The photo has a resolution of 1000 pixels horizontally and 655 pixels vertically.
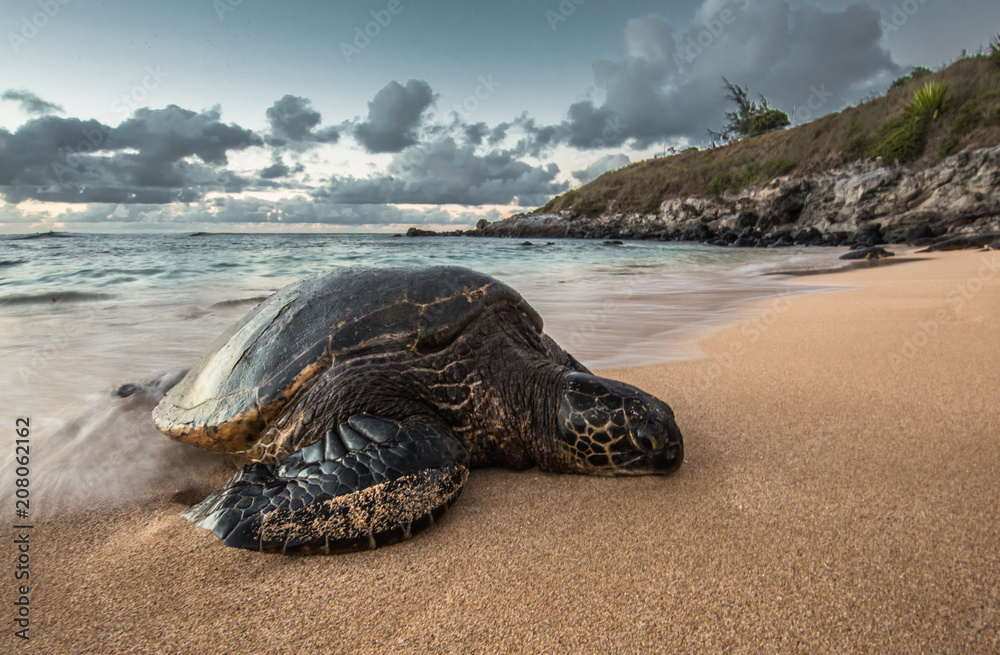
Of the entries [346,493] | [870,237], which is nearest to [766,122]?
[870,237]

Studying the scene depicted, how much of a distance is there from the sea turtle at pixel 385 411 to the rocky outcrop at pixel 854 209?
689 inches

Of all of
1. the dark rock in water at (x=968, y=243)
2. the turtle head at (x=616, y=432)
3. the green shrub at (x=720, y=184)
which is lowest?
the turtle head at (x=616, y=432)

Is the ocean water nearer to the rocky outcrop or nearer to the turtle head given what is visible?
the turtle head

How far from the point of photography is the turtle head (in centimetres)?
197

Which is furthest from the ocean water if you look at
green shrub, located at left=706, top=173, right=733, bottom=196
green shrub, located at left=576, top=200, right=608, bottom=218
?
green shrub, located at left=576, top=200, right=608, bottom=218

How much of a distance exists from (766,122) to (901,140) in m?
25.0

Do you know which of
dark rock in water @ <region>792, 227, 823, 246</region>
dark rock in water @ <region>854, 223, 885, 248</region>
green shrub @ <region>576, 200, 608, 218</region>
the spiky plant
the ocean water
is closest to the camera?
the ocean water

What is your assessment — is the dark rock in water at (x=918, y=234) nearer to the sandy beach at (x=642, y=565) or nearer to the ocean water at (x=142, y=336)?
the ocean water at (x=142, y=336)

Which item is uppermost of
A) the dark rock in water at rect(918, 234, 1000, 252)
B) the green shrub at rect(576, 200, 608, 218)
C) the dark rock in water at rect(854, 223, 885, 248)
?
the green shrub at rect(576, 200, 608, 218)

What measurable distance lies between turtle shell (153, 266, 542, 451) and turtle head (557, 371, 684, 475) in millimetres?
738

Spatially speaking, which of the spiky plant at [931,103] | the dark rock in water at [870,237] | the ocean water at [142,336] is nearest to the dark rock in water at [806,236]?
the dark rock in water at [870,237]

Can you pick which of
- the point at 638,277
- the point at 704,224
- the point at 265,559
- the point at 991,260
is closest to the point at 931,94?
the point at 704,224

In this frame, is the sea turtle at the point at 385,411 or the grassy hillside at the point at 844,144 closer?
the sea turtle at the point at 385,411

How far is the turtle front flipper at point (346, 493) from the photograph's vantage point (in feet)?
5.24
